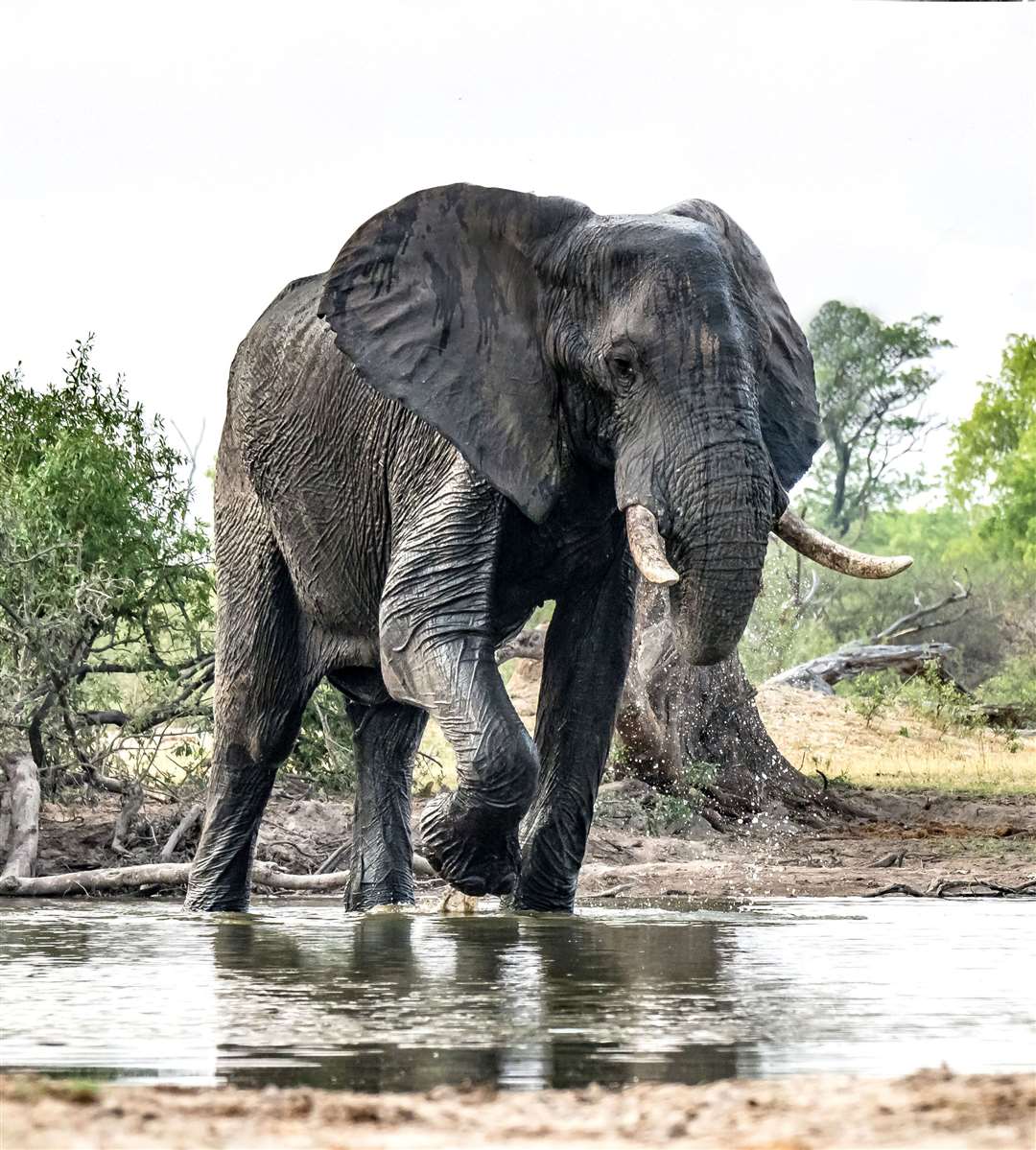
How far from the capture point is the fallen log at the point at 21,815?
10.7 metres

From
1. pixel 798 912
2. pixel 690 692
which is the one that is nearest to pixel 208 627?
pixel 690 692

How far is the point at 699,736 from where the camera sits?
47.2ft

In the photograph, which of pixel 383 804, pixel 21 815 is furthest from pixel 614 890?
pixel 21 815

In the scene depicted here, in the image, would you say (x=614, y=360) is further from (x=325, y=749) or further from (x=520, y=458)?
(x=325, y=749)

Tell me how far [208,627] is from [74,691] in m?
1.30

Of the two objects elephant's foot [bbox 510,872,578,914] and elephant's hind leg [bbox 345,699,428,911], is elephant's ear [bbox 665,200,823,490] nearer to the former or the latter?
elephant's foot [bbox 510,872,578,914]

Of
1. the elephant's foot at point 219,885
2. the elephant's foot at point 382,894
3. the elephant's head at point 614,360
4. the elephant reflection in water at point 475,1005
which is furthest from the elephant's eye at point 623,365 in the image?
the elephant's foot at point 219,885

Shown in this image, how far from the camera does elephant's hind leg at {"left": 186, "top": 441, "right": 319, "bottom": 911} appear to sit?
345 inches

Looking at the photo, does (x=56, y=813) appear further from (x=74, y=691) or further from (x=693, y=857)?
(x=693, y=857)

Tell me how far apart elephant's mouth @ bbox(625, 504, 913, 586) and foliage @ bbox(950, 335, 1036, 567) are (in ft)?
123

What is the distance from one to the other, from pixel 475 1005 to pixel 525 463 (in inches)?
105

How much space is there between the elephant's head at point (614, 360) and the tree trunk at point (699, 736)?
596 centimetres

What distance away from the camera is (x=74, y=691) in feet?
39.6

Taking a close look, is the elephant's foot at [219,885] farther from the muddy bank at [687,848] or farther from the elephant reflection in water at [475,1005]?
the elephant reflection in water at [475,1005]
